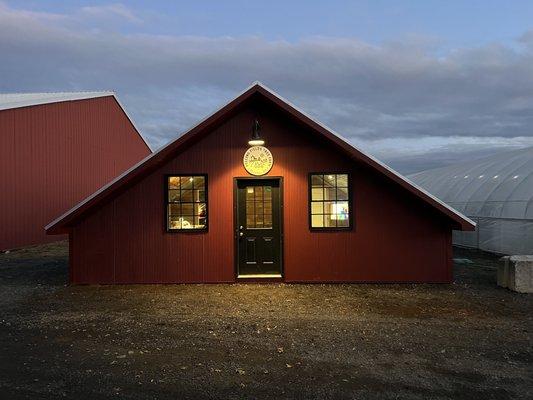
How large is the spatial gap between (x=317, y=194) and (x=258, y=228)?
1.55m

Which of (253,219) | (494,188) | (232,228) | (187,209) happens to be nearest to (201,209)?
(187,209)

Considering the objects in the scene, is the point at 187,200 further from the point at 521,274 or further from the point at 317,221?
the point at 521,274

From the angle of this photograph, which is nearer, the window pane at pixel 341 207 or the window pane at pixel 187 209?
the window pane at pixel 341 207

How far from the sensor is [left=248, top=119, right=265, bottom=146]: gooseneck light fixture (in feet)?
31.9

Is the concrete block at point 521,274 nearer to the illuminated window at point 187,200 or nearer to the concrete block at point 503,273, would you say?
the concrete block at point 503,273

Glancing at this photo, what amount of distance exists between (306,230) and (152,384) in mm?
6009

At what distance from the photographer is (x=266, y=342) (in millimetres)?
6312

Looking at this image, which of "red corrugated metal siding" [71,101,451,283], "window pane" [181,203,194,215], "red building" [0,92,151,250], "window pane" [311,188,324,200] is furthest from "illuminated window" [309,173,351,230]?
"red building" [0,92,151,250]

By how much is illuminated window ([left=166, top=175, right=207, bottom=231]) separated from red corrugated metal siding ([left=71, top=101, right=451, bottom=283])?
181mm

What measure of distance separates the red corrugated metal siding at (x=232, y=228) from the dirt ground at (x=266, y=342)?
1.54 feet

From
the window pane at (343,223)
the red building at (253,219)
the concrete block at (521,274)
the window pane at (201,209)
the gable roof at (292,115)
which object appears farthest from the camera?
the window pane at (201,209)

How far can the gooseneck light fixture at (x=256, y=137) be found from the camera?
9723 millimetres

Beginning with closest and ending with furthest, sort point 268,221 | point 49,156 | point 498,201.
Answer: point 268,221
point 498,201
point 49,156

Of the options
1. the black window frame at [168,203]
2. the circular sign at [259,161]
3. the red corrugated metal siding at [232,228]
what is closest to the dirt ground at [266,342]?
the red corrugated metal siding at [232,228]
